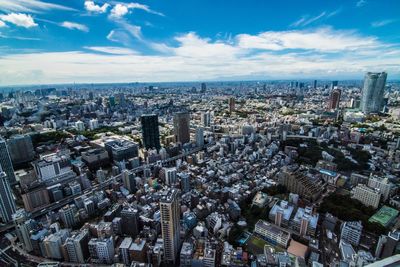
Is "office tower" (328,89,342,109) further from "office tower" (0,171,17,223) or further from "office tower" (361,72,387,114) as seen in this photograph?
"office tower" (0,171,17,223)

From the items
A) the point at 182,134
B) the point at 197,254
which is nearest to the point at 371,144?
the point at 182,134

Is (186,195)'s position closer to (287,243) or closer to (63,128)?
(287,243)

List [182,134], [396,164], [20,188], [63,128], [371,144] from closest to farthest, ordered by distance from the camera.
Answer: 1. [20,188]
2. [396,164]
3. [371,144]
4. [182,134]
5. [63,128]

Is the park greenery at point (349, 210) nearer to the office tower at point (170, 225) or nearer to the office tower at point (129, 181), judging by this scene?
the office tower at point (170, 225)

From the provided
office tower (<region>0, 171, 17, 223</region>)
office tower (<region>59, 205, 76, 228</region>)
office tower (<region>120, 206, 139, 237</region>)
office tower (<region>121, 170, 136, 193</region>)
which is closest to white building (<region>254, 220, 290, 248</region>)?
office tower (<region>120, 206, 139, 237</region>)

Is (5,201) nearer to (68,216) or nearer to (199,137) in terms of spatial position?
(68,216)

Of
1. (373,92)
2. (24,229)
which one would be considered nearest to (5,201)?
(24,229)
